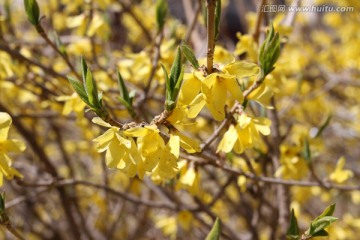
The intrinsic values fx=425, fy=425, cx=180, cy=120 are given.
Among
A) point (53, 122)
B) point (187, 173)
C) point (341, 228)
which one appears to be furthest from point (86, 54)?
point (341, 228)

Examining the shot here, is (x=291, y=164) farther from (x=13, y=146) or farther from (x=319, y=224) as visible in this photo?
(x=13, y=146)

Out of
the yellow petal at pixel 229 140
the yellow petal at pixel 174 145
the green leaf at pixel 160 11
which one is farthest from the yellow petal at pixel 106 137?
the green leaf at pixel 160 11

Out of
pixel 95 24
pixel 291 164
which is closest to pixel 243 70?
pixel 291 164

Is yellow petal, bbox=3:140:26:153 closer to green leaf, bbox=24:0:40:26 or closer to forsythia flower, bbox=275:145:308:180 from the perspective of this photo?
green leaf, bbox=24:0:40:26

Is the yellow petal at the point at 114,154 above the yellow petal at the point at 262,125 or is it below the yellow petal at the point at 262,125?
above

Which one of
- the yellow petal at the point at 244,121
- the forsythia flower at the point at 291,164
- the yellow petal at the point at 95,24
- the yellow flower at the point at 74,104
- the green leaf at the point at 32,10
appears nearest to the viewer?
the yellow petal at the point at 244,121

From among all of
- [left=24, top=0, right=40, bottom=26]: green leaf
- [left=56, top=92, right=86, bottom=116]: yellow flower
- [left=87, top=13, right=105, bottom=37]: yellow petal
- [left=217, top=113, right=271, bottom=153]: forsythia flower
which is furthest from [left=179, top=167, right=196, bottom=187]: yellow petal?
[left=87, top=13, right=105, bottom=37]: yellow petal

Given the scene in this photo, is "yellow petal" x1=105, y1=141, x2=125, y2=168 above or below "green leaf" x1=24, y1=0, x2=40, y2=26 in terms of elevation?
below

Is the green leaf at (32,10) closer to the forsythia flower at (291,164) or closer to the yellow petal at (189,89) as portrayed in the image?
the yellow petal at (189,89)

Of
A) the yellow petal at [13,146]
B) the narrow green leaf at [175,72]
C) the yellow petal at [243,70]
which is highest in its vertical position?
the narrow green leaf at [175,72]

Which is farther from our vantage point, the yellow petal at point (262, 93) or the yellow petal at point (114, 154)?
the yellow petal at point (262, 93)

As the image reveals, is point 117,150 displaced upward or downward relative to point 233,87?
downward
